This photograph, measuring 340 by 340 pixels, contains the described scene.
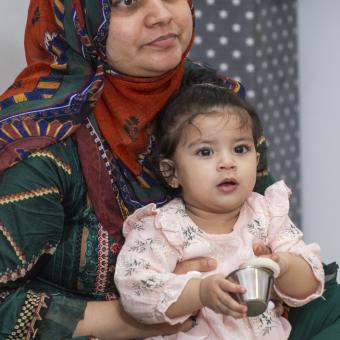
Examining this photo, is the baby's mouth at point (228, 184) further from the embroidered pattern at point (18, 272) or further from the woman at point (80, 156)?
the embroidered pattern at point (18, 272)

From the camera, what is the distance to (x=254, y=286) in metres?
1.26

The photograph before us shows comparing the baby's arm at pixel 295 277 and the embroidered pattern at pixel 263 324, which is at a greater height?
the baby's arm at pixel 295 277

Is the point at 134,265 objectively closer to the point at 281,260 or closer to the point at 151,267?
the point at 151,267

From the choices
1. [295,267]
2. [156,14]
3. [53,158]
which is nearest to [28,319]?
[53,158]

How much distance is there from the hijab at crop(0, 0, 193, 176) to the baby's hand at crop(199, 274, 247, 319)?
1.32ft

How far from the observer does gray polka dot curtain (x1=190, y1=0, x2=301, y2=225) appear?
98.1 inches

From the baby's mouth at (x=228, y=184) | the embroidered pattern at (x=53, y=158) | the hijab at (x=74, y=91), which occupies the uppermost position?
the hijab at (x=74, y=91)

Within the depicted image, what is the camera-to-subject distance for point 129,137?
1.66 m

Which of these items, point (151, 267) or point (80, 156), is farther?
point (80, 156)

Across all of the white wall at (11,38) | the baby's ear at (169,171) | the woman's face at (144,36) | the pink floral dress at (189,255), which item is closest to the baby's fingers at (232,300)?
the pink floral dress at (189,255)

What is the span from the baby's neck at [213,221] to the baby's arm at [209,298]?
0.18m

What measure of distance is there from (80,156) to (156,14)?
331 millimetres

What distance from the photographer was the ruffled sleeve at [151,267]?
1462 mm

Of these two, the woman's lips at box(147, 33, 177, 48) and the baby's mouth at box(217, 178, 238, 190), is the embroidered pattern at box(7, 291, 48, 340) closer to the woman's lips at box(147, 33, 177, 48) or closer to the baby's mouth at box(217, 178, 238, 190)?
the baby's mouth at box(217, 178, 238, 190)
